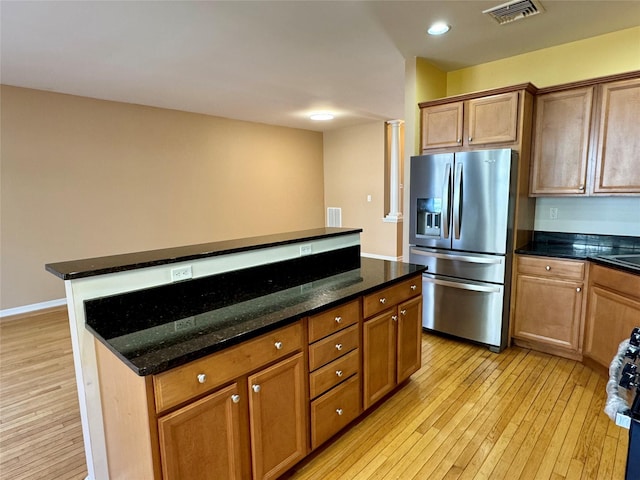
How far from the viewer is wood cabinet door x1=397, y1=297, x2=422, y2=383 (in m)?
Answer: 2.38

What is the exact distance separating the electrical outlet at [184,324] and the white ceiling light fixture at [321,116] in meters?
4.76

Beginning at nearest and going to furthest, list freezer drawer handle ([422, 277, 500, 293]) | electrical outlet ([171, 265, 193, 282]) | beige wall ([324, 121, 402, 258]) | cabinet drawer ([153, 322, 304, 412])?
cabinet drawer ([153, 322, 304, 412]) → electrical outlet ([171, 265, 193, 282]) → freezer drawer handle ([422, 277, 500, 293]) → beige wall ([324, 121, 402, 258])

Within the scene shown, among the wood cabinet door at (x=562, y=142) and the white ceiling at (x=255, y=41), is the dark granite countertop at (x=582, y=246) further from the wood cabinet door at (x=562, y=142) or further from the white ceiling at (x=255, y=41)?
the white ceiling at (x=255, y=41)

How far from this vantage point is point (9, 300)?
13.8ft

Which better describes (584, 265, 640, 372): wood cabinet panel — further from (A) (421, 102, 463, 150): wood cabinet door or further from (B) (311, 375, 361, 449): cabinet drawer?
(B) (311, 375, 361, 449): cabinet drawer

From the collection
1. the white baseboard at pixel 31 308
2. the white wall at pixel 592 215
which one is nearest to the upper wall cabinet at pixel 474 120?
the white wall at pixel 592 215

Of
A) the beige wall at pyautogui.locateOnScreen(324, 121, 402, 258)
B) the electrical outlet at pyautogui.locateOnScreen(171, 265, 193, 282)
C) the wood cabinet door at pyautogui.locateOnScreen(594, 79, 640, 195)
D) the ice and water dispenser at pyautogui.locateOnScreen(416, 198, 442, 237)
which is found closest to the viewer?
the electrical outlet at pyautogui.locateOnScreen(171, 265, 193, 282)

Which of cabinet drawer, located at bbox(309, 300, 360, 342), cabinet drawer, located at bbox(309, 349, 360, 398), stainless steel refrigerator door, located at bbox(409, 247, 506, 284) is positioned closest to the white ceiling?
stainless steel refrigerator door, located at bbox(409, 247, 506, 284)

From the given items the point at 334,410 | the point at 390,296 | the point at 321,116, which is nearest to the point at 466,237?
the point at 390,296

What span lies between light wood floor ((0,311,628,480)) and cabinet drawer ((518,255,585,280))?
0.71 meters

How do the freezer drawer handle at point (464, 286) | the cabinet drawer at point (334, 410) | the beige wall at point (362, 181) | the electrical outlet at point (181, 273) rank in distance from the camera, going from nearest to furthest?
the electrical outlet at point (181, 273), the cabinet drawer at point (334, 410), the freezer drawer handle at point (464, 286), the beige wall at point (362, 181)

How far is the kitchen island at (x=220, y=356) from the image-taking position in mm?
1303

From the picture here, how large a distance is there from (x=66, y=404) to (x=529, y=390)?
3.24 meters

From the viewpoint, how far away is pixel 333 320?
1.87m
